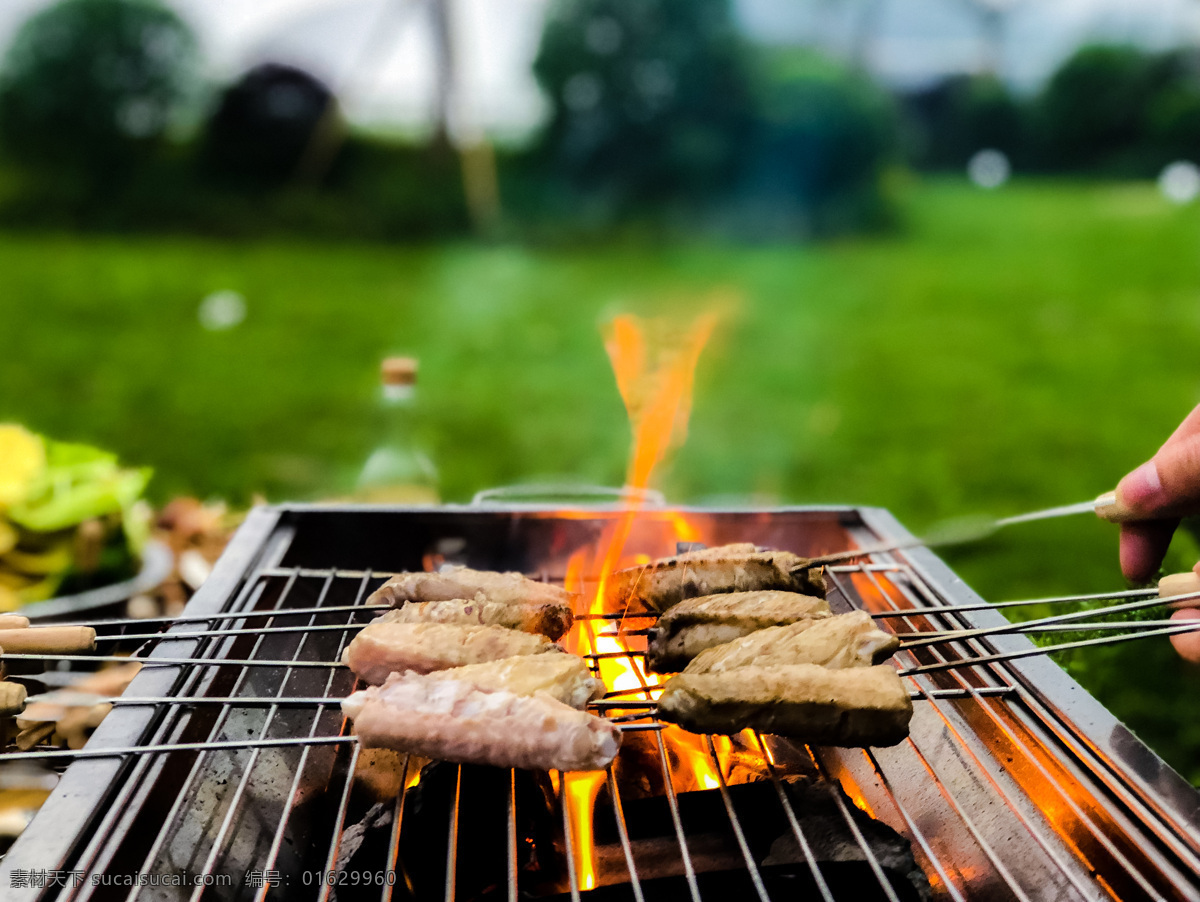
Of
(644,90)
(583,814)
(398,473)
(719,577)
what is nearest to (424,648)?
(583,814)

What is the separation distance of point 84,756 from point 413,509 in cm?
126

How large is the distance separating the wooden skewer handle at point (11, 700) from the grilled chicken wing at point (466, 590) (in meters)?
0.79

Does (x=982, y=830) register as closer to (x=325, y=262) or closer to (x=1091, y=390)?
(x=1091, y=390)

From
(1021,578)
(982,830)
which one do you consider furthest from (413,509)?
(1021,578)

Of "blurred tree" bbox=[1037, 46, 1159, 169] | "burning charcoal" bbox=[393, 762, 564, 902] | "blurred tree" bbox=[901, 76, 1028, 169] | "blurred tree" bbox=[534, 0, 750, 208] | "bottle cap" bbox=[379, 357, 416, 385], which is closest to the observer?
"burning charcoal" bbox=[393, 762, 564, 902]

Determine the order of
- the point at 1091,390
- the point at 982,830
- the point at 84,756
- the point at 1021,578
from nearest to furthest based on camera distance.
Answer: the point at 84,756, the point at 982,830, the point at 1021,578, the point at 1091,390

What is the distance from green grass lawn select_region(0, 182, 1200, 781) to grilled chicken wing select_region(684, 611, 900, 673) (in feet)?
5.55

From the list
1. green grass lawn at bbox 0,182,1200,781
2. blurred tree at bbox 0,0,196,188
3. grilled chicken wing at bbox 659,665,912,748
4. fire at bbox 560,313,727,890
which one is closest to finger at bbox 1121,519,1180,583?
grilled chicken wing at bbox 659,665,912,748

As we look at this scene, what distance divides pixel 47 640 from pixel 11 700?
16cm

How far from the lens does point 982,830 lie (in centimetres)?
176

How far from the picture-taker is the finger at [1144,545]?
209 cm

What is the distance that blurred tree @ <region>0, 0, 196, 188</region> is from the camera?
11.7 metres

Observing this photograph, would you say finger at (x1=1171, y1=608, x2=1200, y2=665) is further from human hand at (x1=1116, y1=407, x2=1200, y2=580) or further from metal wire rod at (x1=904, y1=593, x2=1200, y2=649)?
metal wire rod at (x1=904, y1=593, x2=1200, y2=649)

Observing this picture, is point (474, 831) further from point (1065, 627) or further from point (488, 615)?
point (1065, 627)
